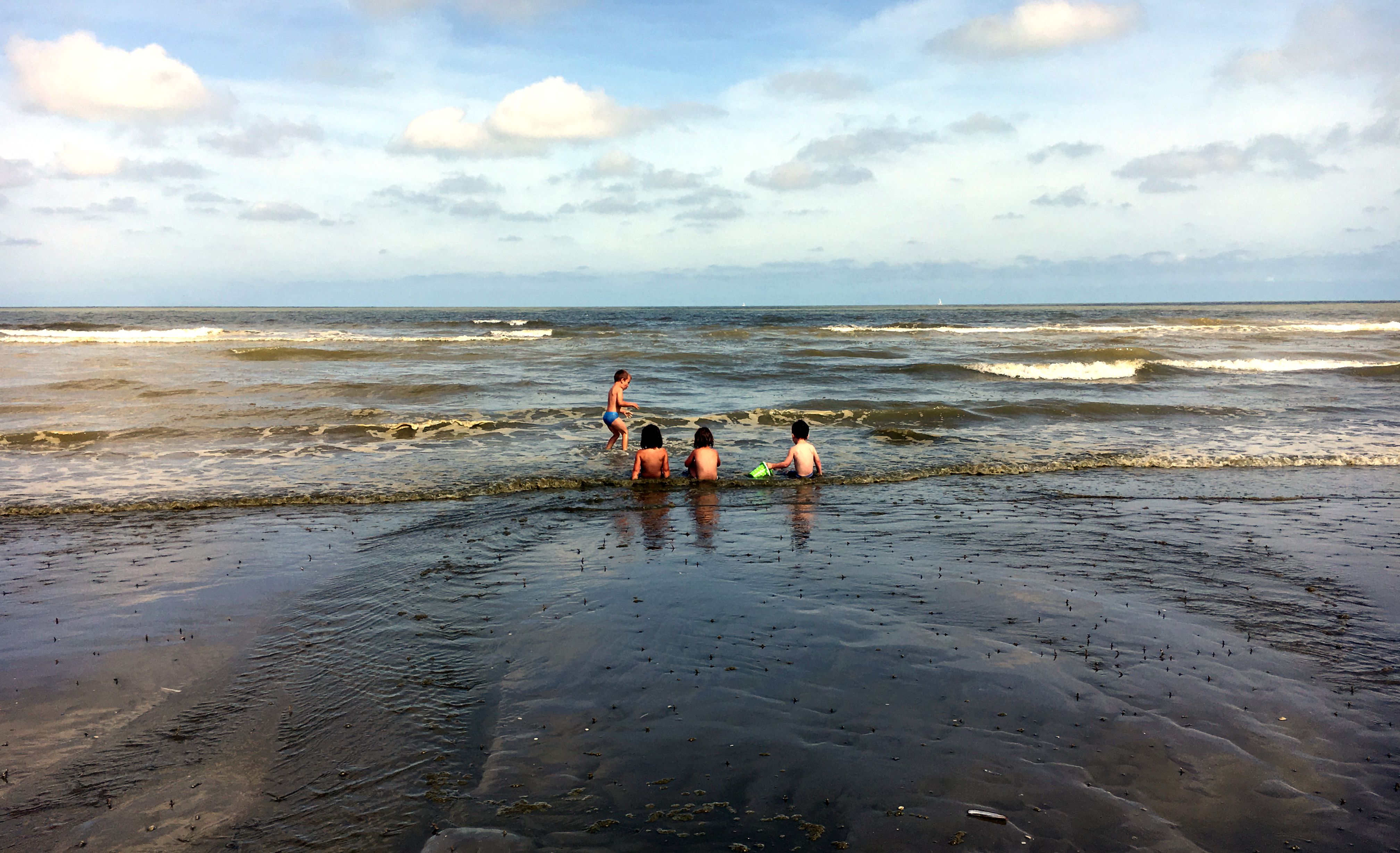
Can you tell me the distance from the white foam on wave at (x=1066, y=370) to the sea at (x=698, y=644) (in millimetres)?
11743

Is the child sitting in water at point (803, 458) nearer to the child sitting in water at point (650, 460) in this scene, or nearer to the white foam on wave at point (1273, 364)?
the child sitting in water at point (650, 460)

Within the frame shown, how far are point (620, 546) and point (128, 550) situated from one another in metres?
5.52

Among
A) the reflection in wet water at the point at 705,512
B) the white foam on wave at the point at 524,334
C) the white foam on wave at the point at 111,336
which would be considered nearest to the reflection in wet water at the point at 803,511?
the reflection in wet water at the point at 705,512

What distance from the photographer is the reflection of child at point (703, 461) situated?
12.2m

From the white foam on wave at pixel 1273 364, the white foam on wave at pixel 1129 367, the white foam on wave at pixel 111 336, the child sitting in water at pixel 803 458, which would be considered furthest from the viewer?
the white foam on wave at pixel 111 336

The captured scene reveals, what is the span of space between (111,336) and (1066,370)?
52.9 m

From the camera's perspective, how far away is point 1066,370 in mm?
29328

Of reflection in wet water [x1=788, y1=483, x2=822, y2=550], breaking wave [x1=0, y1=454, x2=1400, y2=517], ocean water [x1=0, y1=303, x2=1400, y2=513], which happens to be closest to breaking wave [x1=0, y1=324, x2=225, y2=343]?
ocean water [x1=0, y1=303, x2=1400, y2=513]

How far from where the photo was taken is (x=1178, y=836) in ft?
12.0

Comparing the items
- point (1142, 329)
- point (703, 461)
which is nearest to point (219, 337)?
point (703, 461)

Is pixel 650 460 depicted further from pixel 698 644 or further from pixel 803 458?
pixel 698 644

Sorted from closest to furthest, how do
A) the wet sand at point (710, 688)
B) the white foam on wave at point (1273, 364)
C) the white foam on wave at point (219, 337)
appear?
the wet sand at point (710, 688) → the white foam on wave at point (1273, 364) → the white foam on wave at point (219, 337)

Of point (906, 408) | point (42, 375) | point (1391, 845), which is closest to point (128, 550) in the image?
point (1391, 845)

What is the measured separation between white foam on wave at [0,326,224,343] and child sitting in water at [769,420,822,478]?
42.7 metres
